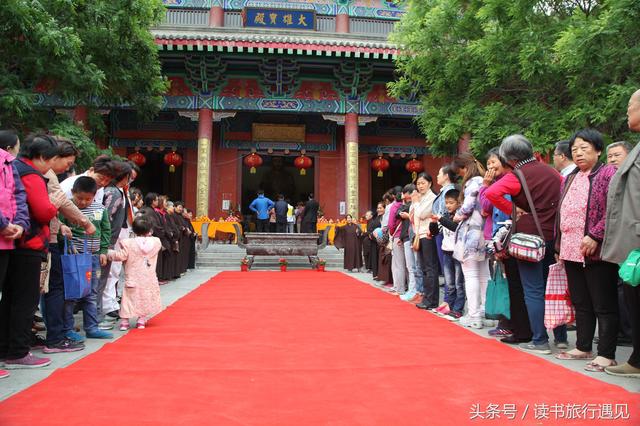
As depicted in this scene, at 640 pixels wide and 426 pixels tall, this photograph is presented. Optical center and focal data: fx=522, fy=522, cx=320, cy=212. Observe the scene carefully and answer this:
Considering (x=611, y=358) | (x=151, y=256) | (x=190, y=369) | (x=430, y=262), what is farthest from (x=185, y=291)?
(x=611, y=358)

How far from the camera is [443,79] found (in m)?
8.55

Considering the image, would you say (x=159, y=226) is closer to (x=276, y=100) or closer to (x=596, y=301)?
(x=596, y=301)

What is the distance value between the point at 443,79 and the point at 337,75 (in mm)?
6222

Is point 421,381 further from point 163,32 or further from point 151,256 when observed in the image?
point 163,32

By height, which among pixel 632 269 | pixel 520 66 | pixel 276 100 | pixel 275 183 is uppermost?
pixel 276 100

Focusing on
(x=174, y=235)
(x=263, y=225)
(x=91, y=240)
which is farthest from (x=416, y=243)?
(x=263, y=225)

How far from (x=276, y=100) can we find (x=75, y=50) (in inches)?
289

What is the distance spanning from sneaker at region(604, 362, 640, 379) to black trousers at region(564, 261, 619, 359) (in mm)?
126

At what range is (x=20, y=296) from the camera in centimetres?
319

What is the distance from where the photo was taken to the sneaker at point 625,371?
2.99m

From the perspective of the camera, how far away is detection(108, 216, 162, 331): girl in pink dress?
181 inches

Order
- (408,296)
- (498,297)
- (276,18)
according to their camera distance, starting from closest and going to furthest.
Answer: (498,297) → (408,296) → (276,18)

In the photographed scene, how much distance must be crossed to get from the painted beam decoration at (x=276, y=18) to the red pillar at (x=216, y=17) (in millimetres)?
674

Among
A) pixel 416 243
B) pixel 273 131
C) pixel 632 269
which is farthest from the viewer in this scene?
pixel 273 131
